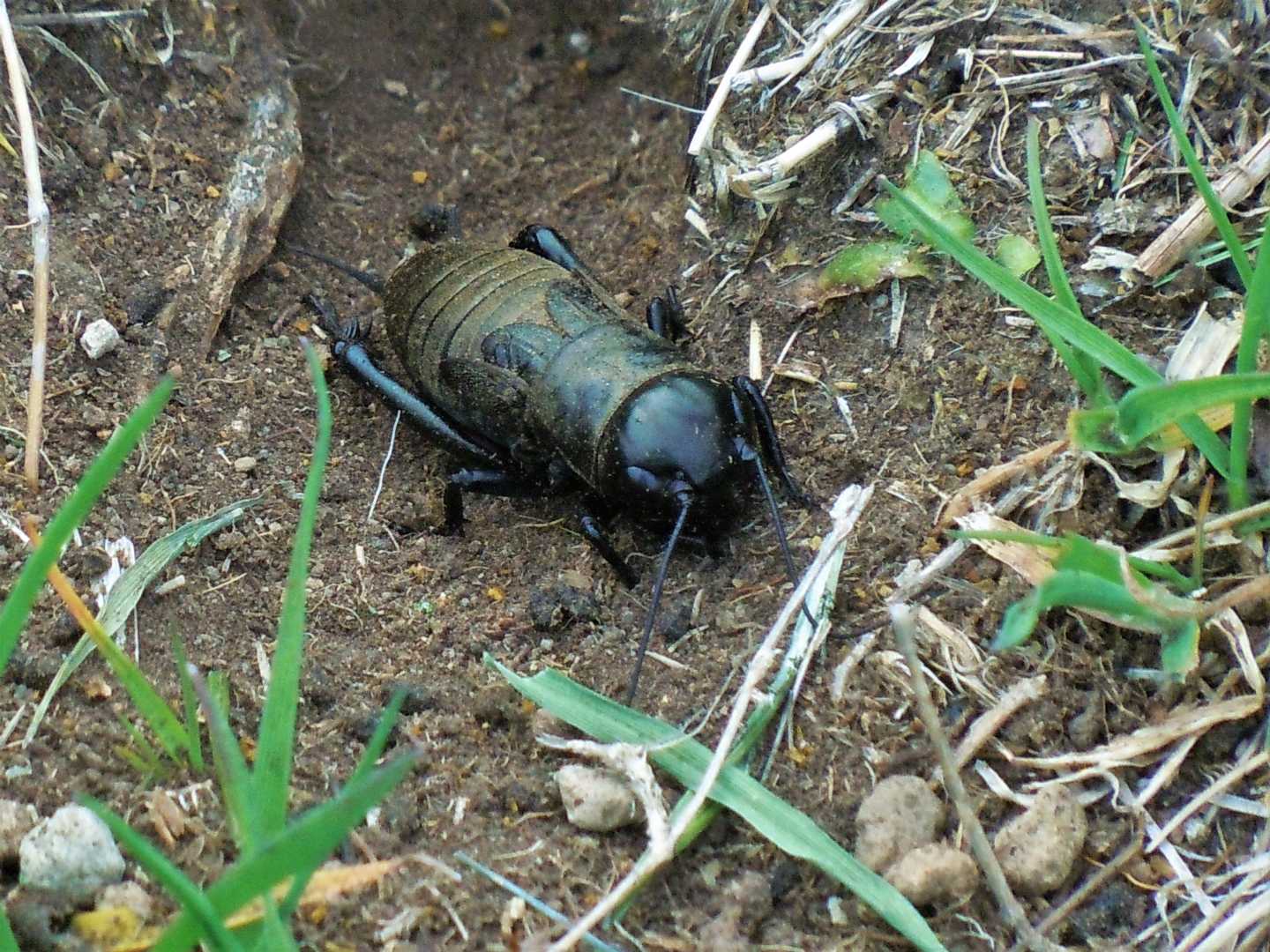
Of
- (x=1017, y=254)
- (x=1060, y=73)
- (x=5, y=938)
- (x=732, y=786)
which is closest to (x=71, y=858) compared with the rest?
(x=5, y=938)

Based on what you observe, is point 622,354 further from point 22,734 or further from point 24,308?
point 22,734

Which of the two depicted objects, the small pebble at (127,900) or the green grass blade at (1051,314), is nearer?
the small pebble at (127,900)

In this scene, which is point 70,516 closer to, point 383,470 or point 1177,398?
point 383,470

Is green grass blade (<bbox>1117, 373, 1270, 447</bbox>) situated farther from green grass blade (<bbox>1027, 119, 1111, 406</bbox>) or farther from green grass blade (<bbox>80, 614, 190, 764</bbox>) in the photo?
green grass blade (<bbox>80, 614, 190, 764</bbox>)

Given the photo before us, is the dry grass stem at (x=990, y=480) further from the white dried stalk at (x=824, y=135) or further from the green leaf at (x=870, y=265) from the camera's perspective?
the white dried stalk at (x=824, y=135)

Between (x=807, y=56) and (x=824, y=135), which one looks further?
(x=807, y=56)

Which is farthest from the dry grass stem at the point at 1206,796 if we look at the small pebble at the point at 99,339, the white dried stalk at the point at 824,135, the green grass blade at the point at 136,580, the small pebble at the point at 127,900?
the small pebble at the point at 99,339
